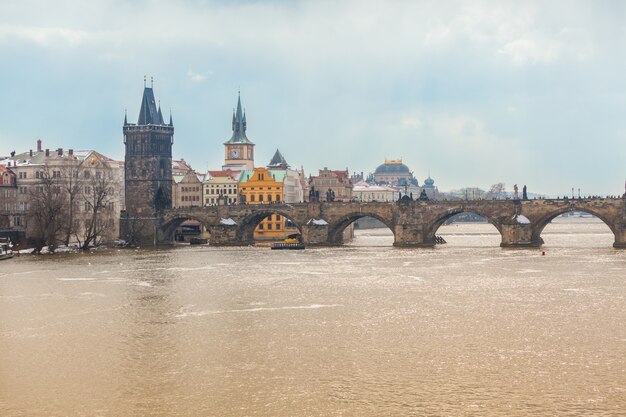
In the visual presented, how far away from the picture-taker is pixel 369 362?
122 ft

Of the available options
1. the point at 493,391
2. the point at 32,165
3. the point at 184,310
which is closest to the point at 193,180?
the point at 32,165

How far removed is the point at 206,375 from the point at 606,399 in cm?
1459

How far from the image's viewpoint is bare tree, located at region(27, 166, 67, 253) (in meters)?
94.5

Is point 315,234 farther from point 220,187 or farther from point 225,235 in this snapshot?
point 220,187

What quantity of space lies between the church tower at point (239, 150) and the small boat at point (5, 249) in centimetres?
7665

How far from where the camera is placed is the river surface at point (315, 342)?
105 ft

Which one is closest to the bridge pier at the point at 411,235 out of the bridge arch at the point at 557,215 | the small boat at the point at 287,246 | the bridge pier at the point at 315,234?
the bridge pier at the point at 315,234

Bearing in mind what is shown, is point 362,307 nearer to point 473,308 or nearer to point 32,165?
point 473,308

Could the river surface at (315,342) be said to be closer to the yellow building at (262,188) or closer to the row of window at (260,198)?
the row of window at (260,198)

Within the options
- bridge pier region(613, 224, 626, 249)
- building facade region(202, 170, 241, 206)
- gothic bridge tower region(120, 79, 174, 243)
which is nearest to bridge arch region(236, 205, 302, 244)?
gothic bridge tower region(120, 79, 174, 243)

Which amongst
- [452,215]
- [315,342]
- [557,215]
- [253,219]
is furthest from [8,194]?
[315,342]

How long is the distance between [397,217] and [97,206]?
112 feet

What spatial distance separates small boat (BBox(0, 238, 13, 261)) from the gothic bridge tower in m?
23.4

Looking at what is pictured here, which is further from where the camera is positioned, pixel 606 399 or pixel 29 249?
pixel 29 249
